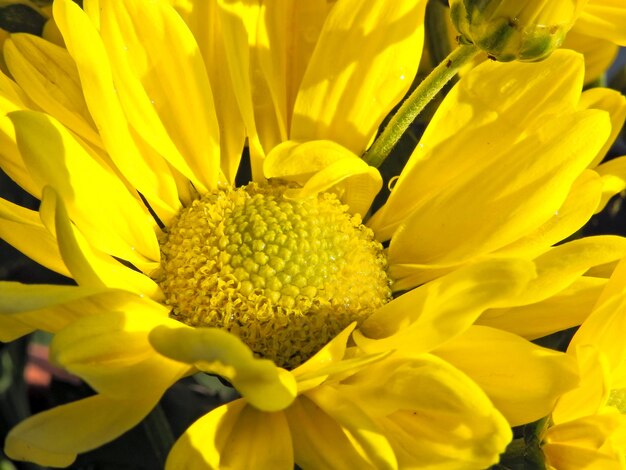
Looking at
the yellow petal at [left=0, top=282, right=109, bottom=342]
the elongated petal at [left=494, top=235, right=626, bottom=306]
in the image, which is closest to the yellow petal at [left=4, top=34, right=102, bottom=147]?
the yellow petal at [left=0, top=282, right=109, bottom=342]

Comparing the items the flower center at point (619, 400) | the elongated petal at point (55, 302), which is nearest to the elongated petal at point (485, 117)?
the flower center at point (619, 400)

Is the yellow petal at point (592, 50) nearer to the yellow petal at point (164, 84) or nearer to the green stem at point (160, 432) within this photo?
the yellow petal at point (164, 84)

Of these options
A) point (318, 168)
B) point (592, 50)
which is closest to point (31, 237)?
point (318, 168)

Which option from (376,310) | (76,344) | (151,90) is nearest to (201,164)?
(151,90)

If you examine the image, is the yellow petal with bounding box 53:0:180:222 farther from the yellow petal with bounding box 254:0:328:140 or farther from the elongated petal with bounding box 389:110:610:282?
the elongated petal with bounding box 389:110:610:282

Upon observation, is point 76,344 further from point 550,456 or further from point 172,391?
point 172,391
